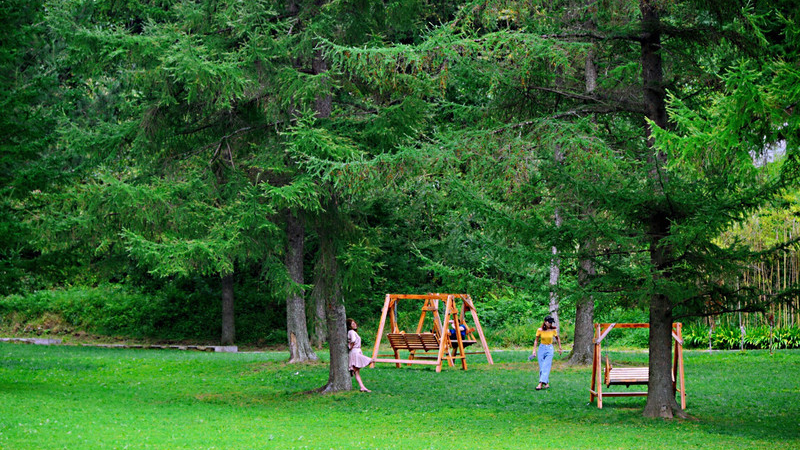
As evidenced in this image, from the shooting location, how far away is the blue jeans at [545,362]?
14.1 metres

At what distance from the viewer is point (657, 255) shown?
10.6 meters

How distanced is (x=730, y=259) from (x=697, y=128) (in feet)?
10.3

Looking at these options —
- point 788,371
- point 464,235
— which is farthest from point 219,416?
point 464,235

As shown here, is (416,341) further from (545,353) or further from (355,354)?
(545,353)

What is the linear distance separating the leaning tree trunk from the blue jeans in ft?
10.1

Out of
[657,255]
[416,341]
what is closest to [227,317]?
[416,341]

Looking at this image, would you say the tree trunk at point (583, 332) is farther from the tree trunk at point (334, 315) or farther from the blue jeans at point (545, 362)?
the tree trunk at point (334, 315)

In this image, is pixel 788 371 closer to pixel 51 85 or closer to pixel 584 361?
pixel 584 361

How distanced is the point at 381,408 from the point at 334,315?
205cm

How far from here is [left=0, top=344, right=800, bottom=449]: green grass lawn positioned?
9.53 m

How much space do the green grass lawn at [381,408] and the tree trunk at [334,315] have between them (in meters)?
0.38

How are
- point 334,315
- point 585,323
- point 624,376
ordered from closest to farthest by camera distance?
point 624,376 → point 334,315 → point 585,323

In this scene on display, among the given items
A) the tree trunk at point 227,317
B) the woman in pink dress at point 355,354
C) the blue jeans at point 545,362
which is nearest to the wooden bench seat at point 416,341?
the woman in pink dress at point 355,354

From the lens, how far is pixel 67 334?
94.6 ft
